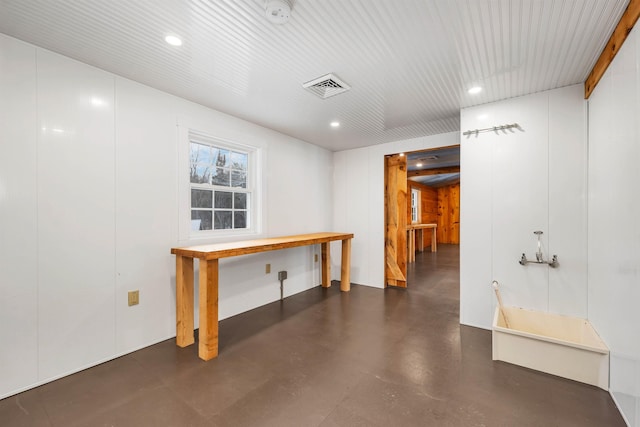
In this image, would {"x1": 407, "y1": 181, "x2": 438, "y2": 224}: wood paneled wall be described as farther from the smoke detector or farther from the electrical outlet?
the electrical outlet

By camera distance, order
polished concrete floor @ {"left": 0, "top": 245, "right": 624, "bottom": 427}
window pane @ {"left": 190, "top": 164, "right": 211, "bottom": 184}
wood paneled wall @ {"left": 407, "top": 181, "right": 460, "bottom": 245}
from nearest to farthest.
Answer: polished concrete floor @ {"left": 0, "top": 245, "right": 624, "bottom": 427} → window pane @ {"left": 190, "top": 164, "right": 211, "bottom": 184} → wood paneled wall @ {"left": 407, "top": 181, "right": 460, "bottom": 245}

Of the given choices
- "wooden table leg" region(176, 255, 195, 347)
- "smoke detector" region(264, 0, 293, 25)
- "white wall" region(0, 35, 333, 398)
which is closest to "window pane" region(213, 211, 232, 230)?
"white wall" region(0, 35, 333, 398)

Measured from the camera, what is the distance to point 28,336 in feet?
5.90

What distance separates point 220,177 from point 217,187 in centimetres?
14

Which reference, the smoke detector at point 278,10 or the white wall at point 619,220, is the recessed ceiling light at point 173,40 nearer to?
the smoke detector at point 278,10

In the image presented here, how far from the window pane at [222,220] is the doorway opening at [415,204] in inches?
96.6

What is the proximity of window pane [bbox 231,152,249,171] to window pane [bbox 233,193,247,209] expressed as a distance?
33 centimetres

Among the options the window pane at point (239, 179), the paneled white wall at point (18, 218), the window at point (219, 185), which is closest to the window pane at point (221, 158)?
the window at point (219, 185)

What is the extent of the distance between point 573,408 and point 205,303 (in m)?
2.60

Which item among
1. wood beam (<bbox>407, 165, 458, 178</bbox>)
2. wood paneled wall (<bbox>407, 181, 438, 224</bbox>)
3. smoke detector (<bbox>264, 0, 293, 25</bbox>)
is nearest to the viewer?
smoke detector (<bbox>264, 0, 293, 25</bbox>)

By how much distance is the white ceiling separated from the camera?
1.51m

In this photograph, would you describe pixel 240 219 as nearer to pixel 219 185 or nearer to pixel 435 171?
pixel 219 185

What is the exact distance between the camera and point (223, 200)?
3184 mm

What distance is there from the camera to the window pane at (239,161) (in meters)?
3.30
